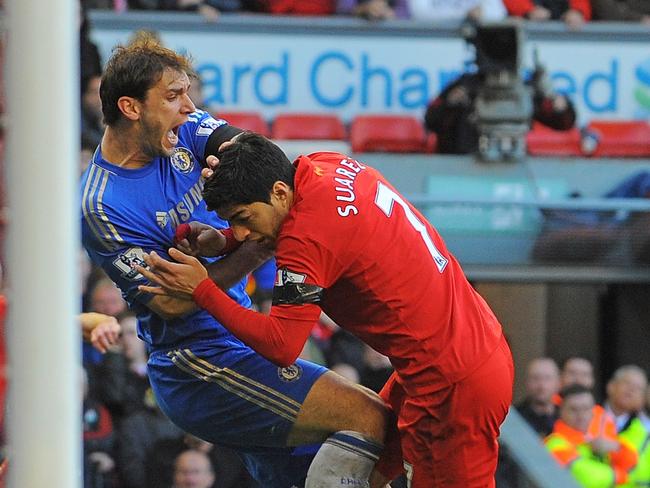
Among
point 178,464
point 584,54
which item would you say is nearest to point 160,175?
point 178,464

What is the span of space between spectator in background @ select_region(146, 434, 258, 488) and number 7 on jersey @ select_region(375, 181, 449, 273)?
2337 millimetres

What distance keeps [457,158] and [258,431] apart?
500cm

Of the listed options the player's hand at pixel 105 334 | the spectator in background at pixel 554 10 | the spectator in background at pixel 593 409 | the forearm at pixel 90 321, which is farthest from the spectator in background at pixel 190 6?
the player's hand at pixel 105 334

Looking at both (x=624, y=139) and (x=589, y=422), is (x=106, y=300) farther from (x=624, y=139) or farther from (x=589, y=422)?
(x=624, y=139)

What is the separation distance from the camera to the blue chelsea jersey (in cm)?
402

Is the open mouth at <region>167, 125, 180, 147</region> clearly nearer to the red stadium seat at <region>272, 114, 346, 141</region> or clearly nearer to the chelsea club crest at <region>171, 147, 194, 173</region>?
the chelsea club crest at <region>171, 147, 194, 173</region>

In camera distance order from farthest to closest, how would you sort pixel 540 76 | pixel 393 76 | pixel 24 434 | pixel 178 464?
pixel 393 76 → pixel 540 76 → pixel 178 464 → pixel 24 434

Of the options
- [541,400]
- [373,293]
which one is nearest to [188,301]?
[373,293]

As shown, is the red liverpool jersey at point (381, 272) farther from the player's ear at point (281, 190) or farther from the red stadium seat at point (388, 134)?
the red stadium seat at point (388, 134)

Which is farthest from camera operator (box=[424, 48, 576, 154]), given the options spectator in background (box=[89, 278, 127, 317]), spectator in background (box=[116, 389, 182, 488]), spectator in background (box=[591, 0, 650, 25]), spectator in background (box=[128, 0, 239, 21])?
spectator in background (box=[116, 389, 182, 488])

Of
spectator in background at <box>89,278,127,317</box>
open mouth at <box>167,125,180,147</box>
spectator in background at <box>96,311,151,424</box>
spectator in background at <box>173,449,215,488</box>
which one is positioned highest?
open mouth at <box>167,125,180,147</box>

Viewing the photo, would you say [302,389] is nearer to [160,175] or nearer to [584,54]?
[160,175]

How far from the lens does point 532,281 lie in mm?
8430

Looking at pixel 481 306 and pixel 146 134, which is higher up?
pixel 146 134
